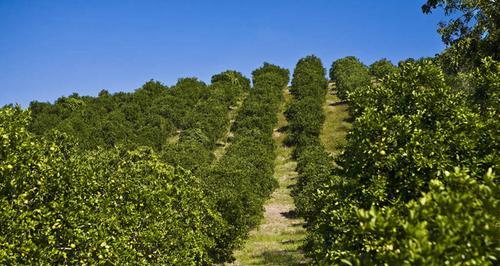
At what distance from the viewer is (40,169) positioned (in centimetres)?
1844

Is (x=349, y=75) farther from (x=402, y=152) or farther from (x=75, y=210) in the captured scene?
(x=75, y=210)

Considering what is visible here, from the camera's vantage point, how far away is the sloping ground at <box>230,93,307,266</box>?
42406 millimetres

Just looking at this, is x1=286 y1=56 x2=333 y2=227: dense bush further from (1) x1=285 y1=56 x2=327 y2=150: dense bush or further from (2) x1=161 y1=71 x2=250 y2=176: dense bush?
(2) x1=161 y1=71 x2=250 y2=176: dense bush

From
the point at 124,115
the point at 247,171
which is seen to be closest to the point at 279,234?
the point at 247,171

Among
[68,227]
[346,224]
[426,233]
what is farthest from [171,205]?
[426,233]

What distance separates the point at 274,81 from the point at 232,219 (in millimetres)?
89996

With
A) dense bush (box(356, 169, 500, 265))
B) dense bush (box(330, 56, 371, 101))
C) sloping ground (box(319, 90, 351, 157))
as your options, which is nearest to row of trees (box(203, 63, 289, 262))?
sloping ground (box(319, 90, 351, 157))

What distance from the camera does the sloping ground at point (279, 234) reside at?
42.4 metres

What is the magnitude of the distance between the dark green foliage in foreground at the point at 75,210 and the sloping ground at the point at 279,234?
15.9m

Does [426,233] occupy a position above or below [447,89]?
below

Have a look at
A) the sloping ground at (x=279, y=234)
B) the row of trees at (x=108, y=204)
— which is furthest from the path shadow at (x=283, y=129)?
the row of trees at (x=108, y=204)

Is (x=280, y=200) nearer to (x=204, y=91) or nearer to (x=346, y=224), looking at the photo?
(x=346, y=224)

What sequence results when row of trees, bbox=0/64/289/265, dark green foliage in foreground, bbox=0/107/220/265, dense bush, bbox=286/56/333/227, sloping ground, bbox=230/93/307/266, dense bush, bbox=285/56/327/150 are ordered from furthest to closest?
dense bush, bbox=285/56/327/150, dense bush, bbox=286/56/333/227, sloping ground, bbox=230/93/307/266, row of trees, bbox=0/64/289/265, dark green foliage in foreground, bbox=0/107/220/265

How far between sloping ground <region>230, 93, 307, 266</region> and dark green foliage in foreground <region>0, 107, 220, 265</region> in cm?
1594
